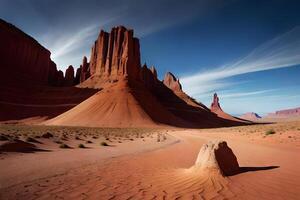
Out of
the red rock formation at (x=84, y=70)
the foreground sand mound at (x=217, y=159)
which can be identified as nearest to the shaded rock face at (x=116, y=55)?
the red rock formation at (x=84, y=70)

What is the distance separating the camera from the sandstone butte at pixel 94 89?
67.1 m

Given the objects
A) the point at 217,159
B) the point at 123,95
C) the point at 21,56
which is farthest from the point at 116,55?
the point at 217,159

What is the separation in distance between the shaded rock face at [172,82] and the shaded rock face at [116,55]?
46304 mm

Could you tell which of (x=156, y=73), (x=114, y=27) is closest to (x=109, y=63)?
(x=114, y=27)

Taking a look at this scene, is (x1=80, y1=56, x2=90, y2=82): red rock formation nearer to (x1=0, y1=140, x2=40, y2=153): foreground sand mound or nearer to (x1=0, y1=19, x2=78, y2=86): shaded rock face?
(x1=0, y1=19, x2=78, y2=86): shaded rock face

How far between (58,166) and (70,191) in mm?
4009

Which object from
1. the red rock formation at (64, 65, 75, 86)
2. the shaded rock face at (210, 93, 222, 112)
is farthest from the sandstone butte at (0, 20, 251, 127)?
the shaded rock face at (210, 93, 222, 112)

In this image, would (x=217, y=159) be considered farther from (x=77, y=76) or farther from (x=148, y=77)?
(x=77, y=76)

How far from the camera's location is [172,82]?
466 ft

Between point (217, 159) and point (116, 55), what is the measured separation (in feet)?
291

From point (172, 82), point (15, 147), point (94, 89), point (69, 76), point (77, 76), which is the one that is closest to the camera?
point (15, 147)

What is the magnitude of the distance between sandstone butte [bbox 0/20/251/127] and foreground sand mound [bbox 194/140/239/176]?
53060mm

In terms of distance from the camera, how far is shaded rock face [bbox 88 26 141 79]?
89062 millimetres

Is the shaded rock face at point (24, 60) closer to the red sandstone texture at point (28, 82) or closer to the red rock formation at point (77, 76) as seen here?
the red sandstone texture at point (28, 82)
